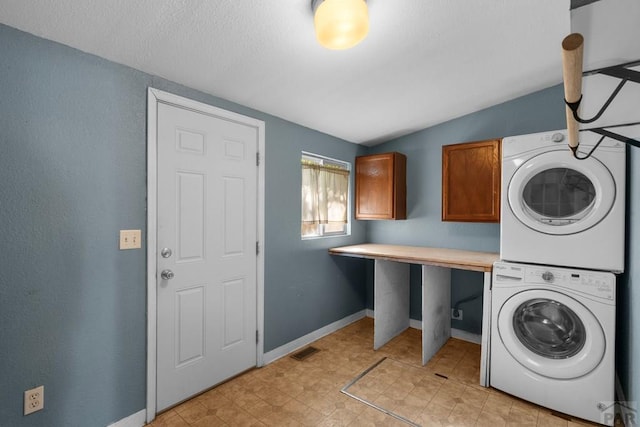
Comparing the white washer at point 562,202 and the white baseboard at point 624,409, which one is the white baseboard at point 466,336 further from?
the white washer at point 562,202

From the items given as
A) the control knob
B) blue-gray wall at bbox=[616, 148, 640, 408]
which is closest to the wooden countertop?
the control knob

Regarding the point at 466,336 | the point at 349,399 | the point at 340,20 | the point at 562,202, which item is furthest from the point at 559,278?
the point at 340,20

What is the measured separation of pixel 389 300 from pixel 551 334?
138 centimetres

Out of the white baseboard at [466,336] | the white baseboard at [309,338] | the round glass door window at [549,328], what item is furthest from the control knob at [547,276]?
the white baseboard at [309,338]

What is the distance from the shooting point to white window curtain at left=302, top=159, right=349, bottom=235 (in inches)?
122

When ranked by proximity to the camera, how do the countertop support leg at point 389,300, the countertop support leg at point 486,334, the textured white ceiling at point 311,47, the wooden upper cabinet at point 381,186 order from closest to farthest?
the textured white ceiling at point 311,47
the countertop support leg at point 486,334
the countertop support leg at point 389,300
the wooden upper cabinet at point 381,186

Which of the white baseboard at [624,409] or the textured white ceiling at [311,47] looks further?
the white baseboard at [624,409]

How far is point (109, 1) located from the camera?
1.31 metres

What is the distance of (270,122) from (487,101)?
6.76ft

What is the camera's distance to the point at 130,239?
1.83 metres

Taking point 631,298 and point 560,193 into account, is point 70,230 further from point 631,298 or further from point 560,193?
point 631,298

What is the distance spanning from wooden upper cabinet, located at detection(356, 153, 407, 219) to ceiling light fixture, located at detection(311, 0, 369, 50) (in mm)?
2002

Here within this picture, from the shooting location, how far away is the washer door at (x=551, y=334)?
1878 mm

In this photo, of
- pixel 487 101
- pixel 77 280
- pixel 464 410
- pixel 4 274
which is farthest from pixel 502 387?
pixel 4 274
